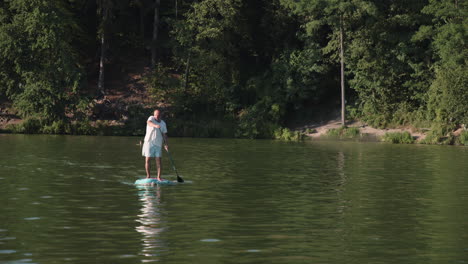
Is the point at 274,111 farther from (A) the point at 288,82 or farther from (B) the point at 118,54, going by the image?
(B) the point at 118,54

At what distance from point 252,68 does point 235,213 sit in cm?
4982

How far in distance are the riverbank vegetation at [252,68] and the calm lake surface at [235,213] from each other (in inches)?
1041

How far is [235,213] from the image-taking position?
53.6 feet

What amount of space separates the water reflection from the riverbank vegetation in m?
35.6

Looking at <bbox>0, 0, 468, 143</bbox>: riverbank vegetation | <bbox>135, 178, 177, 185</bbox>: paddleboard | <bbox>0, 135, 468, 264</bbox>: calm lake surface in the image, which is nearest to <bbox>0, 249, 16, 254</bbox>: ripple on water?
<bbox>0, 135, 468, 264</bbox>: calm lake surface

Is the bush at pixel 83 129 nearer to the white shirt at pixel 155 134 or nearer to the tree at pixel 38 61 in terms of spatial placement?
the tree at pixel 38 61

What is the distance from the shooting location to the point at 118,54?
69.4 meters

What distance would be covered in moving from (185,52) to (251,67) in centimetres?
605

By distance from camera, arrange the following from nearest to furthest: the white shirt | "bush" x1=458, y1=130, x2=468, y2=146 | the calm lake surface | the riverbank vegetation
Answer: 1. the calm lake surface
2. the white shirt
3. "bush" x1=458, y1=130, x2=468, y2=146
4. the riverbank vegetation

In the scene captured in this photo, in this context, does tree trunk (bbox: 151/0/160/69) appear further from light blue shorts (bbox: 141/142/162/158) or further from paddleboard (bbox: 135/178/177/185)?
paddleboard (bbox: 135/178/177/185)

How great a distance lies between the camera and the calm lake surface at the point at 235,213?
472 inches

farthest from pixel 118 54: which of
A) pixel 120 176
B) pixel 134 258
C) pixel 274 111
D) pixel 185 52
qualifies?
pixel 134 258

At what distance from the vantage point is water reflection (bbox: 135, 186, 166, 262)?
12.1 metres

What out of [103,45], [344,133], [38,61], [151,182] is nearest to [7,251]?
[151,182]
